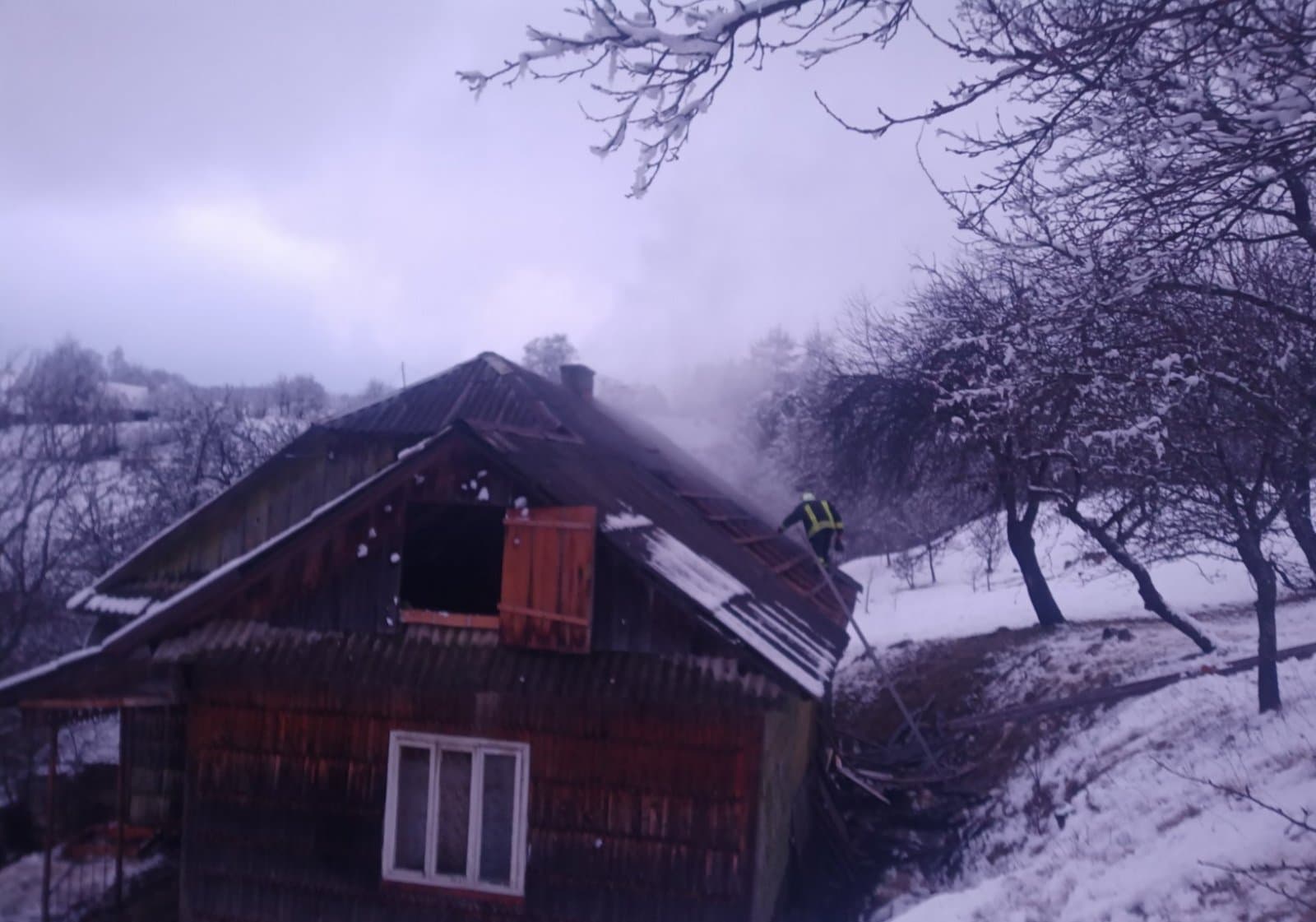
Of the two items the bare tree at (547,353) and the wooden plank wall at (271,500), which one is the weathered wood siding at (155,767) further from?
the bare tree at (547,353)

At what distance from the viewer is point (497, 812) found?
7867 millimetres

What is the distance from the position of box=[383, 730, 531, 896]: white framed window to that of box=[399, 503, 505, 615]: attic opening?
1711mm

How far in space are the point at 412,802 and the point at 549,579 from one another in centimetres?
228

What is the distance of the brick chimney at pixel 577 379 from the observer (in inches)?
764

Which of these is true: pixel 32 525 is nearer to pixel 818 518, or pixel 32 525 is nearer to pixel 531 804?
pixel 818 518

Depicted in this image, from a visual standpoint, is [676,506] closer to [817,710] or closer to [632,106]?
[817,710]

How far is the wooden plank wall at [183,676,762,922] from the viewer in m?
7.50

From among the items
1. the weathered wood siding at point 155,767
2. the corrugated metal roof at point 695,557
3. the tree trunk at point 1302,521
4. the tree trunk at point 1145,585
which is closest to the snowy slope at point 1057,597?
the tree trunk at point 1145,585

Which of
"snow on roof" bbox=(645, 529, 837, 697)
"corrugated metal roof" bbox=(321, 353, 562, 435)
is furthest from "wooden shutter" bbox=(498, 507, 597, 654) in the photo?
"corrugated metal roof" bbox=(321, 353, 562, 435)

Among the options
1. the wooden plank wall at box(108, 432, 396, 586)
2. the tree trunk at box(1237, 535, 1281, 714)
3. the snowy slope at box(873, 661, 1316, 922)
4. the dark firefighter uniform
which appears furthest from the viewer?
the wooden plank wall at box(108, 432, 396, 586)

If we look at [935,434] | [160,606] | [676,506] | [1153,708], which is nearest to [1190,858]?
[1153,708]

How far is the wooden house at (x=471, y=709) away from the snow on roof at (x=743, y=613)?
0.04 meters

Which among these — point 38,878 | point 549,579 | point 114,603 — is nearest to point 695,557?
point 549,579

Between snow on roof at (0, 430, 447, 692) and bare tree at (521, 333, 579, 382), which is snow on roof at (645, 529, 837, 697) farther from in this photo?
bare tree at (521, 333, 579, 382)
